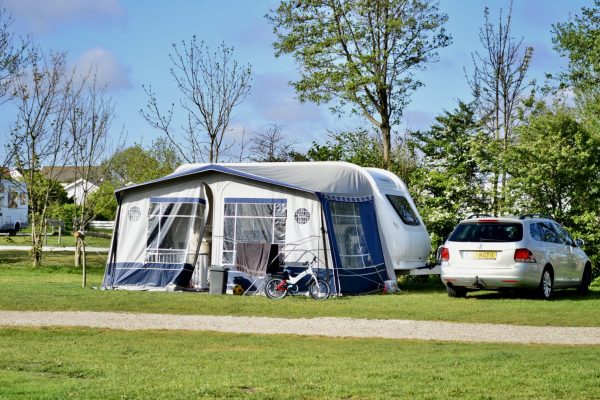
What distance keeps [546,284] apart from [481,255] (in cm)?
158

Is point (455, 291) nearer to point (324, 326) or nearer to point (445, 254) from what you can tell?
point (445, 254)

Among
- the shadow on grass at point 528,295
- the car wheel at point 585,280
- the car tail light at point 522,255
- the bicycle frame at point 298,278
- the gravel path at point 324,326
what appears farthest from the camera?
the car wheel at point 585,280

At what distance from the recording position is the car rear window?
19.2m

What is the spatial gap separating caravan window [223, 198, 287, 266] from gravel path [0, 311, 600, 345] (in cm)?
601

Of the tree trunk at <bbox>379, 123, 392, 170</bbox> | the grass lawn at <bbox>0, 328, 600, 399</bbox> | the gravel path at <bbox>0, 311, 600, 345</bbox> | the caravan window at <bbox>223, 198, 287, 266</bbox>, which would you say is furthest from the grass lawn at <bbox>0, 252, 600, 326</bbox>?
the tree trunk at <bbox>379, 123, 392, 170</bbox>

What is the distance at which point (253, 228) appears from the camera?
22.7 meters

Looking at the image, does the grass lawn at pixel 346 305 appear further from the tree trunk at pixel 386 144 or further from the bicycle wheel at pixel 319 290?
the tree trunk at pixel 386 144

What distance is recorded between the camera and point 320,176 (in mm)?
23406

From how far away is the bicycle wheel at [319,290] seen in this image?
2072 centimetres

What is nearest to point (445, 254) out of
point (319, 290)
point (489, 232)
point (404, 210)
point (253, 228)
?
point (489, 232)

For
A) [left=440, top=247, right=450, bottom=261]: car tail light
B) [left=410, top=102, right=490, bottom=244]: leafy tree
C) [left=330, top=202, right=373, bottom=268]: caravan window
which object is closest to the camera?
[left=440, top=247, right=450, bottom=261]: car tail light

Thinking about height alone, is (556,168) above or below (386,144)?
below

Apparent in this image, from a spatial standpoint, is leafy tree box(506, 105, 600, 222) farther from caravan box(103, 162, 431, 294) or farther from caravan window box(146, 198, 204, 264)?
caravan window box(146, 198, 204, 264)

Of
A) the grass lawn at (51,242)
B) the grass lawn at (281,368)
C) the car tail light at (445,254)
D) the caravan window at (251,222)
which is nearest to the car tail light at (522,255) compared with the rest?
the car tail light at (445,254)
